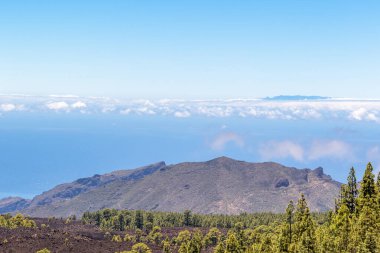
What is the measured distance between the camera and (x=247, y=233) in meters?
172

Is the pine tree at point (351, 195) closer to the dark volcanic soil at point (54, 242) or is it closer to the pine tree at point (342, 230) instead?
the pine tree at point (342, 230)

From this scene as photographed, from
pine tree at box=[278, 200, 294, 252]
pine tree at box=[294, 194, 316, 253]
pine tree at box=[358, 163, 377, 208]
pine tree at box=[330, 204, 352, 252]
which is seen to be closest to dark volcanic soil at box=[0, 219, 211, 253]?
pine tree at box=[278, 200, 294, 252]

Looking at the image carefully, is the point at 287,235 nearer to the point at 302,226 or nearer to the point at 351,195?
the point at 302,226

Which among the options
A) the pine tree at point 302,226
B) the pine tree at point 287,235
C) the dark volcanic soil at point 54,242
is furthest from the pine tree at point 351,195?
the dark volcanic soil at point 54,242

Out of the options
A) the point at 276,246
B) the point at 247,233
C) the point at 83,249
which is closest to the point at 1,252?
the point at 83,249

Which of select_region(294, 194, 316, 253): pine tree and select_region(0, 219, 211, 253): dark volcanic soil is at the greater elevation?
select_region(294, 194, 316, 253): pine tree

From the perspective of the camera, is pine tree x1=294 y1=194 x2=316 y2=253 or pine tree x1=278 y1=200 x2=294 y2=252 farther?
pine tree x1=278 y1=200 x2=294 y2=252

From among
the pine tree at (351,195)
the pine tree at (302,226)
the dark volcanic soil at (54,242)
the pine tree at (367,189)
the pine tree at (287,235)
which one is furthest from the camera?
the dark volcanic soil at (54,242)

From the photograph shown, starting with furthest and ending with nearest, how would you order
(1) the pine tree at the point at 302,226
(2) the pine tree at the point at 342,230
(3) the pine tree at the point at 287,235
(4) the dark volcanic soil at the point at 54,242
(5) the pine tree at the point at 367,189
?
(4) the dark volcanic soil at the point at 54,242 → (5) the pine tree at the point at 367,189 → (3) the pine tree at the point at 287,235 → (2) the pine tree at the point at 342,230 → (1) the pine tree at the point at 302,226

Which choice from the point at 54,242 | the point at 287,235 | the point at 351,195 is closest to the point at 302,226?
the point at 287,235

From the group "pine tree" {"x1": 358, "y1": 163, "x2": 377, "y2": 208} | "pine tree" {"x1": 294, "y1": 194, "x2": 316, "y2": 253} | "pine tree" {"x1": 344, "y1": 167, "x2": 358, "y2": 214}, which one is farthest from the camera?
"pine tree" {"x1": 344, "y1": 167, "x2": 358, "y2": 214}

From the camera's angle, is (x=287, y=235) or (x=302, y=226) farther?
(x=287, y=235)

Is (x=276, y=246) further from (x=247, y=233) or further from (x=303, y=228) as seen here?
(x=247, y=233)

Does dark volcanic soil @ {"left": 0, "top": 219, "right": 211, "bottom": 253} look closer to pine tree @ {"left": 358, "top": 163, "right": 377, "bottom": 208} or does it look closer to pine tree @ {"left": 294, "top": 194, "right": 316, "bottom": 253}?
pine tree @ {"left": 294, "top": 194, "right": 316, "bottom": 253}
